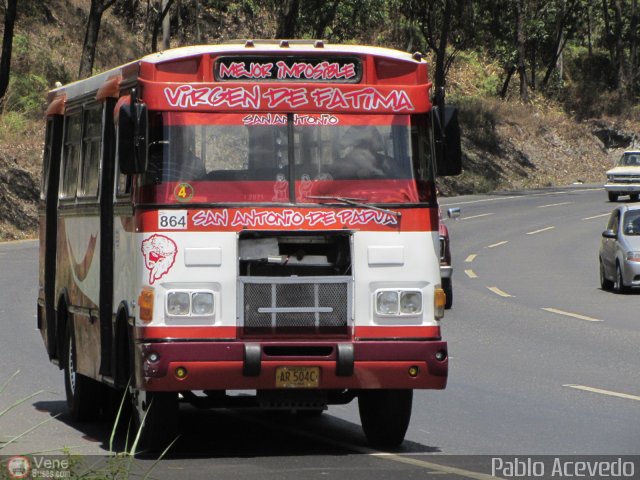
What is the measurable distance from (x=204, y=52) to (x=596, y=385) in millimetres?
5912

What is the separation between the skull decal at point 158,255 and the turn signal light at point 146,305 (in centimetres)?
7

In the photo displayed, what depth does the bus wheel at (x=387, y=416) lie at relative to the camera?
10.4 m

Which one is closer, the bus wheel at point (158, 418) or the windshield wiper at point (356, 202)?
the bus wheel at point (158, 418)

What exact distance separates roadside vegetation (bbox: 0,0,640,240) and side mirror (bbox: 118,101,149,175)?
3281cm

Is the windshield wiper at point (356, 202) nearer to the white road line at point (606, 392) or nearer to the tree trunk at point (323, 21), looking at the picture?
the white road line at point (606, 392)

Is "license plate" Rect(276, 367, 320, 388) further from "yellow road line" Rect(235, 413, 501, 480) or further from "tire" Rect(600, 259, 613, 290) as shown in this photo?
"tire" Rect(600, 259, 613, 290)

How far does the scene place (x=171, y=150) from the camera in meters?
9.98

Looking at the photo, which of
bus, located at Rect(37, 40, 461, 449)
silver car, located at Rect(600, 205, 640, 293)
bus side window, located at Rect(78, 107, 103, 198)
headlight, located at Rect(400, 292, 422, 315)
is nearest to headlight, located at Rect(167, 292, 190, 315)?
bus, located at Rect(37, 40, 461, 449)

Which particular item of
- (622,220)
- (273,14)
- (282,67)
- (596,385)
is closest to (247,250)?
(282,67)

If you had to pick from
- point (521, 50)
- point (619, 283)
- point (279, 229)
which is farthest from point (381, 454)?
point (521, 50)

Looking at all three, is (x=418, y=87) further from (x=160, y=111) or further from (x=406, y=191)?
(x=160, y=111)

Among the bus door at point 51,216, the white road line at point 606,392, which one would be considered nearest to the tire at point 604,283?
the white road line at point 606,392

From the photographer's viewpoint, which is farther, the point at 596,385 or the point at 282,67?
the point at 596,385

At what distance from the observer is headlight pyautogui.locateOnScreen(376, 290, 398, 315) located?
995 cm
